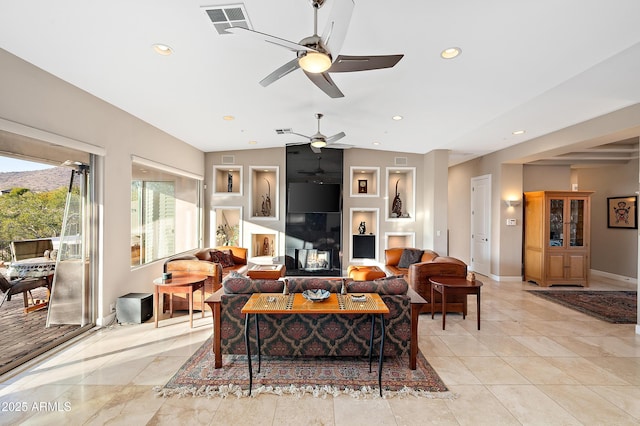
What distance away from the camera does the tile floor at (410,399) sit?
2.20 m

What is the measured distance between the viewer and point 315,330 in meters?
2.84

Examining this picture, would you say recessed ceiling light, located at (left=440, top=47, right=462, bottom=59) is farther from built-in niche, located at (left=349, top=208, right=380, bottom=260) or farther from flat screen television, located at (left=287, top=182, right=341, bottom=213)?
built-in niche, located at (left=349, top=208, right=380, bottom=260)

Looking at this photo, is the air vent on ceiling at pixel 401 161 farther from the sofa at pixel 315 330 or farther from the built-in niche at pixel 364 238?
the sofa at pixel 315 330

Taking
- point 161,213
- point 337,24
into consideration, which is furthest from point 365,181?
point 337,24

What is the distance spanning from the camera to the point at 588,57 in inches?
107

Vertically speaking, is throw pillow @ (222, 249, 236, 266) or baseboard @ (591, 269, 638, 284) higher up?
throw pillow @ (222, 249, 236, 266)

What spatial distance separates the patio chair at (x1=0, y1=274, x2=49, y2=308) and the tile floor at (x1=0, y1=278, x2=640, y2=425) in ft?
2.64

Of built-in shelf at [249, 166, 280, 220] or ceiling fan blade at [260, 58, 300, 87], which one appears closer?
ceiling fan blade at [260, 58, 300, 87]

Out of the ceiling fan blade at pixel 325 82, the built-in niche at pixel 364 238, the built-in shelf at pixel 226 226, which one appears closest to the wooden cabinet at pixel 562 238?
the built-in niche at pixel 364 238

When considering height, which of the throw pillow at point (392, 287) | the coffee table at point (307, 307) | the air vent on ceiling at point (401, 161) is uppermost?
the air vent on ceiling at point (401, 161)

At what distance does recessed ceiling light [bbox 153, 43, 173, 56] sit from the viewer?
2595 millimetres

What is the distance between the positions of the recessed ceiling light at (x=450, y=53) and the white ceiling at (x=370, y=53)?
0.22ft

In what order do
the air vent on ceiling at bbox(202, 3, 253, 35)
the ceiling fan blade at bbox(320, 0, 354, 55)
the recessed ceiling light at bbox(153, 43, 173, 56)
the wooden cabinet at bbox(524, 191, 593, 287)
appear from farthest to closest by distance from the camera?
the wooden cabinet at bbox(524, 191, 593, 287)
the recessed ceiling light at bbox(153, 43, 173, 56)
the air vent on ceiling at bbox(202, 3, 253, 35)
the ceiling fan blade at bbox(320, 0, 354, 55)

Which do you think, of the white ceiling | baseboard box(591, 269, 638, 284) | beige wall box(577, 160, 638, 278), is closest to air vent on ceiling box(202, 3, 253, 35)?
the white ceiling
